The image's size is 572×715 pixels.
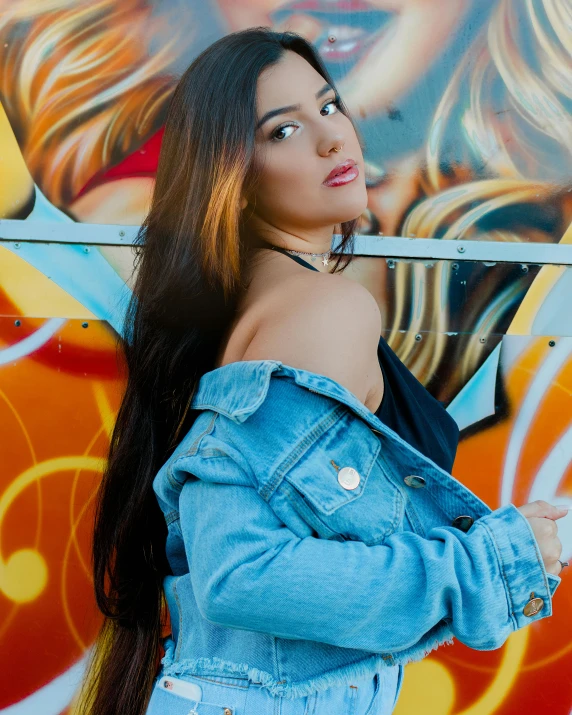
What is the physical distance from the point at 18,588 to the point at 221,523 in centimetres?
110

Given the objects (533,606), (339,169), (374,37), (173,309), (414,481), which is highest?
(374,37)

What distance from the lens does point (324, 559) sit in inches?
39.6

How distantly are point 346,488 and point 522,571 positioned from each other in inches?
10.7

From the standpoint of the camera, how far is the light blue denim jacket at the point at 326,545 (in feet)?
3.28

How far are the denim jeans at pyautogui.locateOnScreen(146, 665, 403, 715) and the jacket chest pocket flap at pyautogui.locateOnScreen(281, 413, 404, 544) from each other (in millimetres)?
246

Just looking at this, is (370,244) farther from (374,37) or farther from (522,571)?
(522,571)

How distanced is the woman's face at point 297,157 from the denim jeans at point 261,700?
80cm

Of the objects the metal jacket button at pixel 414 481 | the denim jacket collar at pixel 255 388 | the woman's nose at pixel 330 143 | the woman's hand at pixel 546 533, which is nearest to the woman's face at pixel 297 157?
the woman's nose at pixel 330 143

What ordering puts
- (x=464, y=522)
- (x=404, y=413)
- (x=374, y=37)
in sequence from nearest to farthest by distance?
(x=464, y=522) → (x=404, y=413) → (x=374, y=37)

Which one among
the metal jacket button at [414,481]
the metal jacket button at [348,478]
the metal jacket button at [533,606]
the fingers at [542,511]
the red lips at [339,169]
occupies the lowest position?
the metal jacket button at [533,606]

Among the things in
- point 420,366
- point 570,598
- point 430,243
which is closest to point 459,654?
point 570,598

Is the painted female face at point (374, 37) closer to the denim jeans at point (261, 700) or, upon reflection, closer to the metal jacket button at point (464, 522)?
the metal jacket button at point (464, 522)

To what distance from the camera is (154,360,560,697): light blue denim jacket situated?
1.00 metres

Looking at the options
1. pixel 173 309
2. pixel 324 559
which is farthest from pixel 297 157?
pixel 324 559
